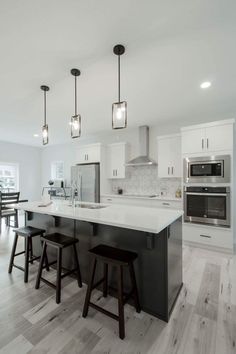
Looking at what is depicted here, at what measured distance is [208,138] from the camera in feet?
11.2

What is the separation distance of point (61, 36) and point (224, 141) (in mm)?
3043

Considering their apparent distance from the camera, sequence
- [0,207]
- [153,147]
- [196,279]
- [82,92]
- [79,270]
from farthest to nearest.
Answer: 1. [153,147]
2. [0,207]
3. [82,92]
4. [196,279]
5. [79,270]

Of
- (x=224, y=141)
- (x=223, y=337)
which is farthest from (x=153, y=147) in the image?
(x=223, y=337)

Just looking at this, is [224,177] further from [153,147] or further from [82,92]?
[82,92]

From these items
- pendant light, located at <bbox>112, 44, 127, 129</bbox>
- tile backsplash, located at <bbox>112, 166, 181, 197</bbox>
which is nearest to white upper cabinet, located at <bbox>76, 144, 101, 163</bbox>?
tile backsplash, located at <bbox>112, 166, 181, 197</bbox>

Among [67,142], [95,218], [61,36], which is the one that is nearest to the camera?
[61,36]

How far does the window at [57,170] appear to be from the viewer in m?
6.90

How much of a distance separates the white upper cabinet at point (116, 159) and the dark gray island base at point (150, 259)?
268 cm

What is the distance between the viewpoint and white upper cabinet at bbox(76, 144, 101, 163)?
5.01 metres

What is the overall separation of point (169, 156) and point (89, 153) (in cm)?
233

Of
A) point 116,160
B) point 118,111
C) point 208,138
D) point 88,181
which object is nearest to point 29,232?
point 118,111

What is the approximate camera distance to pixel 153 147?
15.2 ft

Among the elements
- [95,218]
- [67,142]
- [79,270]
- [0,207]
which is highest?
[67,142]

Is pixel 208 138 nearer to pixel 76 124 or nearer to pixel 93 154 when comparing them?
pixel 76 124
